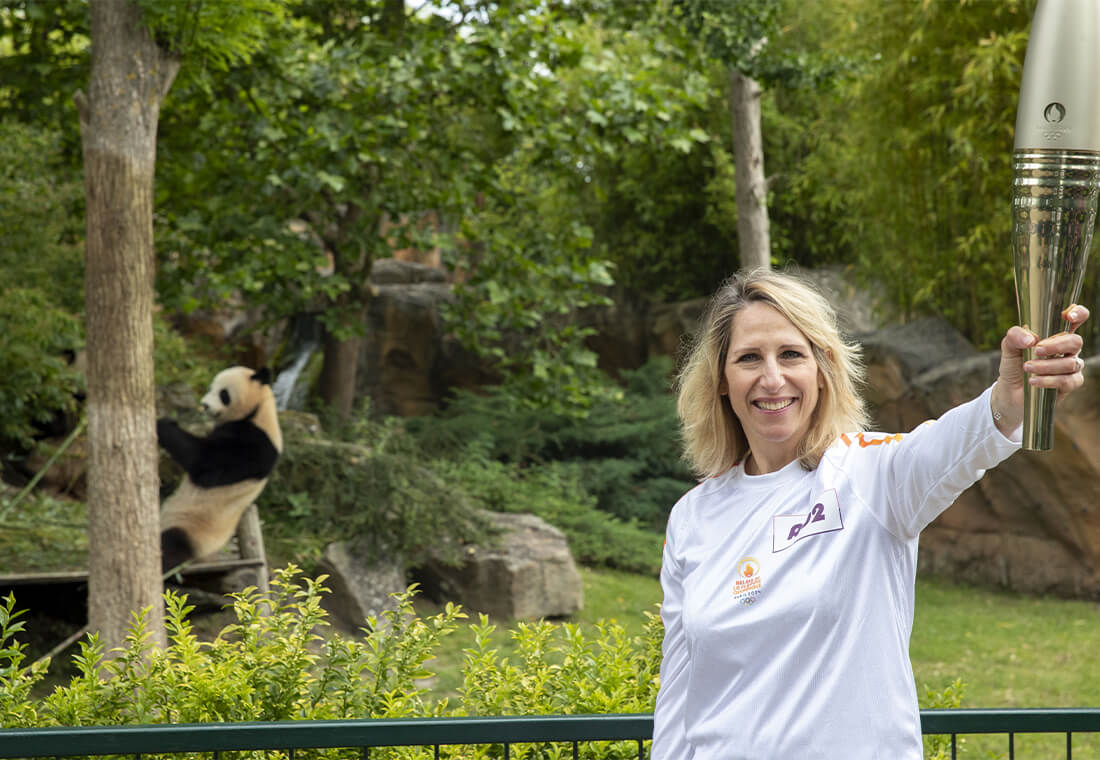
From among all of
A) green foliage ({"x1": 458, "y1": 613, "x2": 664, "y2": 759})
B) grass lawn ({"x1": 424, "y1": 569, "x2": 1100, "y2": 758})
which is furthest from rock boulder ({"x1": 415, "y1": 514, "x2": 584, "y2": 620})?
green foliage ({"x1": 458, "y1": 613, "x2": 664, "y2": 759})

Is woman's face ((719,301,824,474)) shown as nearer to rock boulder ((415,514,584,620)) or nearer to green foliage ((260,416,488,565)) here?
green foliage ((260,416,488,565))

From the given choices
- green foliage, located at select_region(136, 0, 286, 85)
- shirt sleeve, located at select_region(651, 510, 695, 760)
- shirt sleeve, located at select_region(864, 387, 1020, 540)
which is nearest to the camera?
shirt sleeve, located at select_region(864, 387, 1020, 540)

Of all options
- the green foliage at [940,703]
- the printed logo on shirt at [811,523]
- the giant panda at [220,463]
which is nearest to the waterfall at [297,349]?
the giant panda at [220,463]

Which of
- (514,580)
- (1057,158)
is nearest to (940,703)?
(1057,158)

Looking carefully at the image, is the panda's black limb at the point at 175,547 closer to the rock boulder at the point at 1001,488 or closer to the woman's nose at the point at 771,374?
the woman's nose at the point at 771,374

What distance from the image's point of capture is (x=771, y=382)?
1.70 metres

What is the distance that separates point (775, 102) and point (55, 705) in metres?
13.8

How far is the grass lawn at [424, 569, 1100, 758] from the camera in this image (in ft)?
22.6

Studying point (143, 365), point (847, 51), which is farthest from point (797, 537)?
point (847, 51)

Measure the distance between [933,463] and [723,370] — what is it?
474mm

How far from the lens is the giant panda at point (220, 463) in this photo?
6.74 metres

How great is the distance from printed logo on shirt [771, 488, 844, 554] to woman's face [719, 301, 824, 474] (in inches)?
6.3

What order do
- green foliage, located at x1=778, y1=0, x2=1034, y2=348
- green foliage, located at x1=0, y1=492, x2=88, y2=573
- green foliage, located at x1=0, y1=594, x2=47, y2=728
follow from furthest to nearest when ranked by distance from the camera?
green foliage, located at x1=778, y1=0, x2=1034, y2=348
green foliage, located at x1=0, y1=492, x2=88, y2=573
green foliage, located at x1=0, y1=594, x2=47, y2=728

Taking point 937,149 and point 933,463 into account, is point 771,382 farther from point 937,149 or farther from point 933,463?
point 937,149
